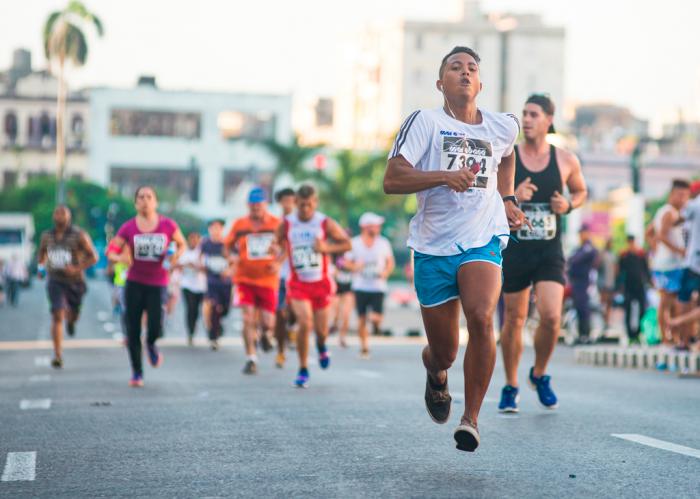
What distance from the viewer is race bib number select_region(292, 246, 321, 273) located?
594 inches

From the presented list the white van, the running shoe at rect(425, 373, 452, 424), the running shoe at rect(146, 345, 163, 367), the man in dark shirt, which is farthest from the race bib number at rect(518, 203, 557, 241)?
the white van

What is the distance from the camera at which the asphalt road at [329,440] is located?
6.94 meters

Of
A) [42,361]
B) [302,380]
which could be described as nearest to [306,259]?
[302,380]

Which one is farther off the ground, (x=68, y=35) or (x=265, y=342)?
(x=68, y=35)

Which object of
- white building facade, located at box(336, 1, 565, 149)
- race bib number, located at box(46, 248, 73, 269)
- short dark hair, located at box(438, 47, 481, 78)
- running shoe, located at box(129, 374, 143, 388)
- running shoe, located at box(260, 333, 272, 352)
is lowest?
running shoe, located at box(260, 333, 272, 352)

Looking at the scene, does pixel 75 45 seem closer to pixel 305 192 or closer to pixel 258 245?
pixel 258 245

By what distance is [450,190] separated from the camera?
8.07m

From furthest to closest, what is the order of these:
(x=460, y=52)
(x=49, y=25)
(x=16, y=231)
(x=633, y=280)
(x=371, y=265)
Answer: (x=49, y=25) → (x=16, y=231) → (x=633, y=280) → (x=371, y=265) → (x=460, y=52)

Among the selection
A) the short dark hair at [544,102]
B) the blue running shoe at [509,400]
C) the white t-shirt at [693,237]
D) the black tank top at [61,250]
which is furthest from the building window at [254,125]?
the blue running shoe at [509,400]

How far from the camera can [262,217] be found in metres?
18.0

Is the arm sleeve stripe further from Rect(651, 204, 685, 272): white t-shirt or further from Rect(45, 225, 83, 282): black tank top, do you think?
Rect(45, 225, 83, 282): black tank top

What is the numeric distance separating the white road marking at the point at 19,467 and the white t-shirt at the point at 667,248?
10624mm

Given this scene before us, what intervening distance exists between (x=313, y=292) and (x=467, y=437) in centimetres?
773

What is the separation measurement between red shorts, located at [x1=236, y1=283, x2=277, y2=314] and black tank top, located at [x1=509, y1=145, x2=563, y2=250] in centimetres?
711
